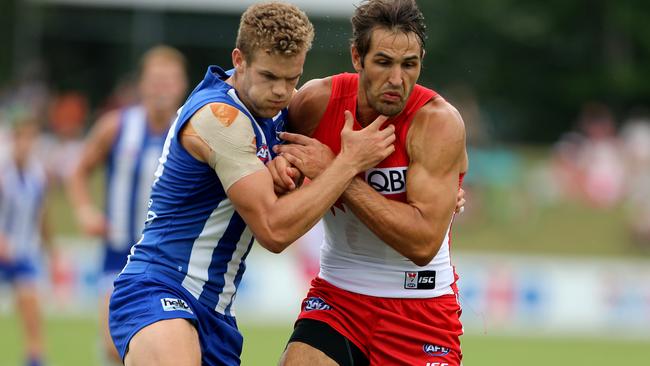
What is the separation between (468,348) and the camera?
1543cm

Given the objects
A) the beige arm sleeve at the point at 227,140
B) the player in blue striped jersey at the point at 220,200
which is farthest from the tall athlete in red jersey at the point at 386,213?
the beige arm sleeve at the point at 227,140

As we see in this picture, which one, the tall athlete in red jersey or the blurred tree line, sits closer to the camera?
the tall athlete in red jersey

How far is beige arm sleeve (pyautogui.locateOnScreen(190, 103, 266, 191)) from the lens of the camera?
5566 mm

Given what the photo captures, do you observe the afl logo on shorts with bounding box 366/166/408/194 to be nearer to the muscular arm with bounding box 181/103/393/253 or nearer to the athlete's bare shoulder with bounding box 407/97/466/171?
the athlete's bare shoulder with bounding box 407/97/466/171

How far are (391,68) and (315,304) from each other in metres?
1.40

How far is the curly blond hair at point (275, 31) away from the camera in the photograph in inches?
219

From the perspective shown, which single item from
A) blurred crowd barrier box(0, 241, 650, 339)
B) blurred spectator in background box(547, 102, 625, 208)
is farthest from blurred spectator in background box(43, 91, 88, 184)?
blurred spectator in background box(547, 102, 625, 208)

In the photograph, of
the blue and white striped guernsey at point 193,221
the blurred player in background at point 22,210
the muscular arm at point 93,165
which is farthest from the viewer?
the blurred player in background at point 22,210

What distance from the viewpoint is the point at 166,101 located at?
9.65 m

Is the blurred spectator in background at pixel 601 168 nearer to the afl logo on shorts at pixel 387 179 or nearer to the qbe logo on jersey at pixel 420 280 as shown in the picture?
the qbe logo on jersey at pixel 420 280

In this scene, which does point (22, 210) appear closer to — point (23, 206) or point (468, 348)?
point (23, 206)

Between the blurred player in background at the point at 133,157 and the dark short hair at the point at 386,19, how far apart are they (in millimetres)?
3942

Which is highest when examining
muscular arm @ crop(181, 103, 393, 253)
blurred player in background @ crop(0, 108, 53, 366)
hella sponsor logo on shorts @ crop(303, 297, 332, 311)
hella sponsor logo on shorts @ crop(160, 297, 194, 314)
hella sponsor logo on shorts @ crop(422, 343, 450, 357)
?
blurred player in background @ crop(0, 108, 53, 366)

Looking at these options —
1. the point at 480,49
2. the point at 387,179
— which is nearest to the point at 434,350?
the point at 387,179
